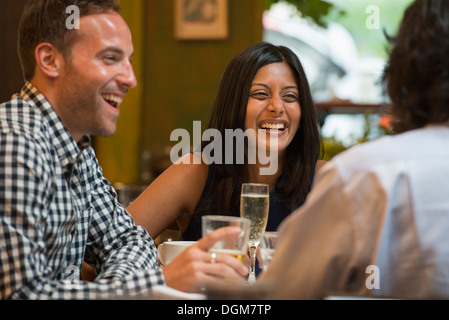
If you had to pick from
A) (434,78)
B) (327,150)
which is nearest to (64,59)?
(434,78)

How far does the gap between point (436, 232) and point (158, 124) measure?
192 inches

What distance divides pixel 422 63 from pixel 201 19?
181 inches

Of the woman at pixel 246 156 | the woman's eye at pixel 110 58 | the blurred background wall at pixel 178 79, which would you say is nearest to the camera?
the woman's eye at pixel 110 58

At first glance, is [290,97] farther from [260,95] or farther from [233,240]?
[233,240]

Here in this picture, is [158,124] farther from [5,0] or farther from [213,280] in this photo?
[213,280]

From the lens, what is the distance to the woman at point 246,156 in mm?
2178

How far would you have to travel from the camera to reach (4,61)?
10.2 ft

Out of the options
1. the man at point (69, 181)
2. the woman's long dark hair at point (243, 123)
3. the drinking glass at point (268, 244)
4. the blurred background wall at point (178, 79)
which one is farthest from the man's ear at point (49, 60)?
the blurred background wall at point (178, 79)

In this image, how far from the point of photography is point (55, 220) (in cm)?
132

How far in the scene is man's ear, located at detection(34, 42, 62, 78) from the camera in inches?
57.4

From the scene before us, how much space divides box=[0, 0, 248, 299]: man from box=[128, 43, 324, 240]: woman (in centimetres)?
46

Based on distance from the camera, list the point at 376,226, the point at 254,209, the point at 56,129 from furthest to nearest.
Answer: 1. the point at 254,209
2. the point at 56,129
3. the point at 376,226

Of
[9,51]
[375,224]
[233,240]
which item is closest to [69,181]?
[233,240]

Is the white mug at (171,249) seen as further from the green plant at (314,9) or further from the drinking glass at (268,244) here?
the green plant at (314,9)
